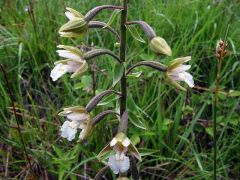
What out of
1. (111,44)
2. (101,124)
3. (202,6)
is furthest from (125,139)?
(202,6)

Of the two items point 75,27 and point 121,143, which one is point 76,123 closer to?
point 121,143

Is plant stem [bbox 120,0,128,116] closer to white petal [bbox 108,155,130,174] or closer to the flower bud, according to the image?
the flower bud

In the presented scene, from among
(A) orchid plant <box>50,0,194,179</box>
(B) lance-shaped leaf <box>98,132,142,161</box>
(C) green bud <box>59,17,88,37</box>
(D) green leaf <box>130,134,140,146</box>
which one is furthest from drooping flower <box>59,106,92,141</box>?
(D) green leaf <box>130,134,140,146</box>

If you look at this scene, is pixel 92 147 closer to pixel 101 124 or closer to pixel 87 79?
pixel 101 124

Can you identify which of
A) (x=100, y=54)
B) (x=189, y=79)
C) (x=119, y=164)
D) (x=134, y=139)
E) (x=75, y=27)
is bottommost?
(x=134, y=139)

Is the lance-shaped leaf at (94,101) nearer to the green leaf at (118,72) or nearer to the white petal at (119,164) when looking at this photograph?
the green leaf at (118,72)

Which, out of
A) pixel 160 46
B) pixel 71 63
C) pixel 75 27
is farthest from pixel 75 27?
pixel 160 46

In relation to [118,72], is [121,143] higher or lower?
lower
